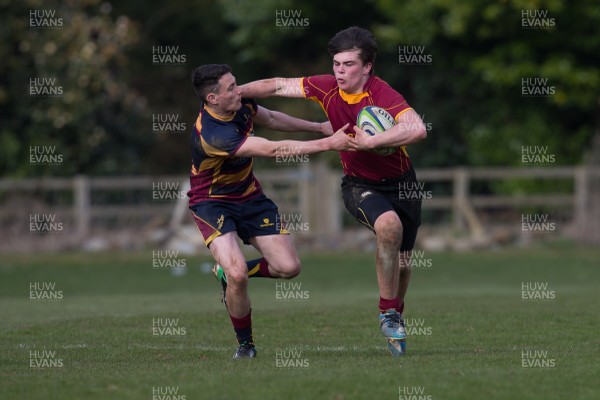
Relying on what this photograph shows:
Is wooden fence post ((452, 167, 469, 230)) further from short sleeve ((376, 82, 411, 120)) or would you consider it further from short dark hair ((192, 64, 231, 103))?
short dark hair ((192, 64, 231, 103))

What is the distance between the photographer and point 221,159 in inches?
401

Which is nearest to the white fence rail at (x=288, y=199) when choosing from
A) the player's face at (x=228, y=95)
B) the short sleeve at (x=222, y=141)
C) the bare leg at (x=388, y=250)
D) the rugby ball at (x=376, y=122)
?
the player's face at (x=228, y=95)

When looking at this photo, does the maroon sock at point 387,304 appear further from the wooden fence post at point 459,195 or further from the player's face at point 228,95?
the wooden fence post at point 459,195

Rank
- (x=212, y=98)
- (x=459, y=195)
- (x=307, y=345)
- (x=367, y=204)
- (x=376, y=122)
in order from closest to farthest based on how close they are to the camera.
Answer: (x=376, y=122)
(x=212, y=98)
(x=367, y=204)
(x=307, y=345)
(x=459, y=195)

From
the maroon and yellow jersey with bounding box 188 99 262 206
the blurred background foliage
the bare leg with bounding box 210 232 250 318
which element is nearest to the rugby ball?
the maroon and yellow jersey with bounding box 188 99 262 206

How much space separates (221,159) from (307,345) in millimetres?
2284

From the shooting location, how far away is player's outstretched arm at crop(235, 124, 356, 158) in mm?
9578

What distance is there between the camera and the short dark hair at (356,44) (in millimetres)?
10172

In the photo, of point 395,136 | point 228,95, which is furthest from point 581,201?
point 228,95

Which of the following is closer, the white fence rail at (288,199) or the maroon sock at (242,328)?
the maroon sock at (242,328)

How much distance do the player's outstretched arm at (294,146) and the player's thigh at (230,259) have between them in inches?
33.0

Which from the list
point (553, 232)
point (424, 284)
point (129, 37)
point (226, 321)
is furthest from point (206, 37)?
point (226, 321)

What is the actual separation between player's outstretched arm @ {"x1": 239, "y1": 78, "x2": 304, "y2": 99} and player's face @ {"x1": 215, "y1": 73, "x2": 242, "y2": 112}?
0.20 meters

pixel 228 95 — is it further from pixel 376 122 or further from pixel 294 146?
pixel 376 122
